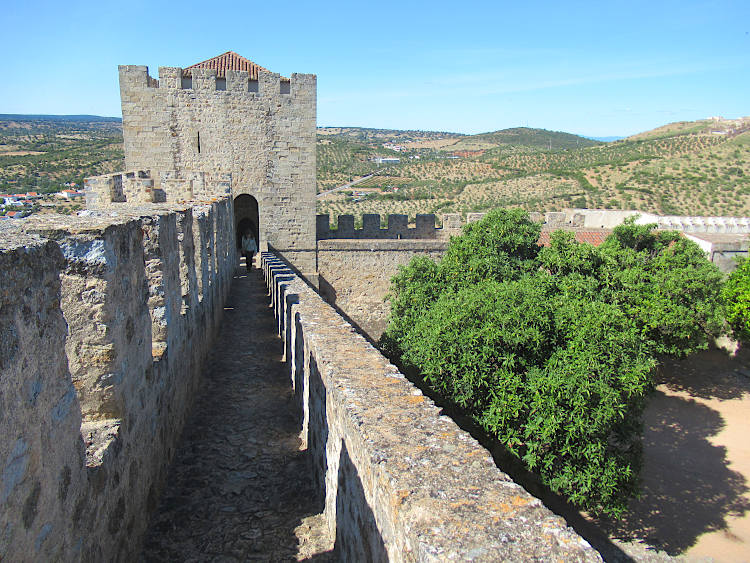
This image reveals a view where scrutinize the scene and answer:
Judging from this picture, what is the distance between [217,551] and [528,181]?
4622cm

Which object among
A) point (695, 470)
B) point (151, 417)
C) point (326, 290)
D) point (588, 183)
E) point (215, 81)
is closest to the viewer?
point (151, 417)

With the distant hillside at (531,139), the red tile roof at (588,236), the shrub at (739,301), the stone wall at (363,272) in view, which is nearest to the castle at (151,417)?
the stone wall at (363,272)

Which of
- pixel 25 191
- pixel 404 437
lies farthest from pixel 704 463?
pixel 25 191

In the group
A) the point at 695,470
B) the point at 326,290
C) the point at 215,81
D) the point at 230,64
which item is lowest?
the point at 695,470

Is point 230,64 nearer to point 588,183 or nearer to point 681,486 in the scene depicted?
point 681,486

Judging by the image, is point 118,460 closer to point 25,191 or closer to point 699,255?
point 699,255

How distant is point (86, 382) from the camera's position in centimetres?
289

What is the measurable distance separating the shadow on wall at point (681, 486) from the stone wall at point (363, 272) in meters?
7.53

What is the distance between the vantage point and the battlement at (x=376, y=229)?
16.2m

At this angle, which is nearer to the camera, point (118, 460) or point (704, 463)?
point (118, 460)

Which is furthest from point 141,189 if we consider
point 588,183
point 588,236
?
point 588,183

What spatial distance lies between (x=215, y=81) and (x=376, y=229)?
6076 mm

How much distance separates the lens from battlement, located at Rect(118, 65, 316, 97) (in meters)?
13.5

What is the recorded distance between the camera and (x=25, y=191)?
82.8ft
